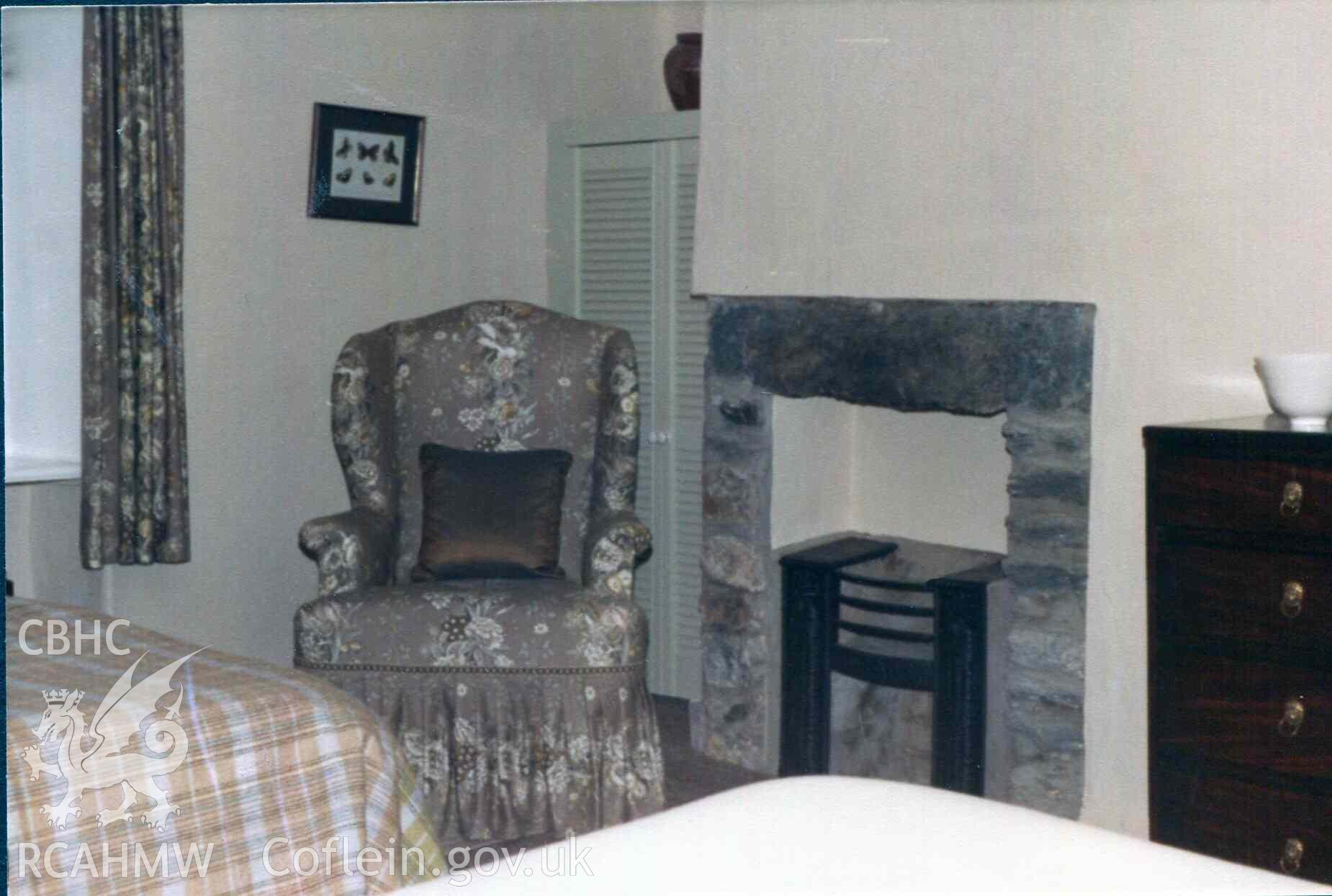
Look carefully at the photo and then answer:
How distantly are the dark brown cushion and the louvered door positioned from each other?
0.63 meters

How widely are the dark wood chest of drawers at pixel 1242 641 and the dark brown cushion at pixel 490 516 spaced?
4.01 ft

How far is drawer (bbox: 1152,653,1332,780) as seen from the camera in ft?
6.52

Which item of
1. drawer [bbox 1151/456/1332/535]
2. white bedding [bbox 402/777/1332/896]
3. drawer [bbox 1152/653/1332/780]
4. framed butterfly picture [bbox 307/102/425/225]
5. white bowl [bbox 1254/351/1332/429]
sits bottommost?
drawer [bbox 1152/653/1332/780]

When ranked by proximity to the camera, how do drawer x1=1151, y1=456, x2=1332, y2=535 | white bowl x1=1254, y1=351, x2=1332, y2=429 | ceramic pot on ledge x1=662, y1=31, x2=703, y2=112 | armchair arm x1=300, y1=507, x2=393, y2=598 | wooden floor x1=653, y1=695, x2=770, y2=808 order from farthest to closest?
ceramic pot on ledge x1=662, y1=31, x2=703, y2=112 → wooden floor x1=653, y1=695, x2=770, y2=808 → armchair arm x1=300, y1=507, x2=393, y2=598 → white bowl x1=1254, y1=351, x2=1332, y2=429 → drawer x1=1151, y1=456, x2=1332, y2=535

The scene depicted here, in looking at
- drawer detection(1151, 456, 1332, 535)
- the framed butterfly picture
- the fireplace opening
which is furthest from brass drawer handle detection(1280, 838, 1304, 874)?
the framed butterfly picture

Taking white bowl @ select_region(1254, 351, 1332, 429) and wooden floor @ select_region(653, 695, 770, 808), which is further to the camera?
wooden floor @ select_region(653, 695, 770, 808)

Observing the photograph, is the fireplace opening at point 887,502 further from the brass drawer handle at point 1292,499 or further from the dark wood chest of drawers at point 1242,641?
the brass drawer handle at point 1292,499

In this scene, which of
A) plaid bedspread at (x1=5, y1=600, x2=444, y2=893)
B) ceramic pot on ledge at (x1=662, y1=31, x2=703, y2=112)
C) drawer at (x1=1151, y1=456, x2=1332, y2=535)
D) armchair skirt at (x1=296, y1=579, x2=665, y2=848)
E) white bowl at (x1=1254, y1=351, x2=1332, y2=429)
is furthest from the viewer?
ceramic pot on ledge at (x1=662, y1=31, x2=703, y2=112)

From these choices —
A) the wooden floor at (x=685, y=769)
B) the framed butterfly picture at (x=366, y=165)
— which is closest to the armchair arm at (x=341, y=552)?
the wooden floor at (x=685, y=769)

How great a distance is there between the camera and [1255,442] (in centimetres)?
202

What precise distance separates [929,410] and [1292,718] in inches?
41.0

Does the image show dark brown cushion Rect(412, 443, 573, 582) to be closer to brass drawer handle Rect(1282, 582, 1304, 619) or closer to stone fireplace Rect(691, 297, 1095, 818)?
stone fireplace Rect(691, 297, 1095, 818)

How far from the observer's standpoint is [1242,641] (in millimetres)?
2051

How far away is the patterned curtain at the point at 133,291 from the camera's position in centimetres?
276
